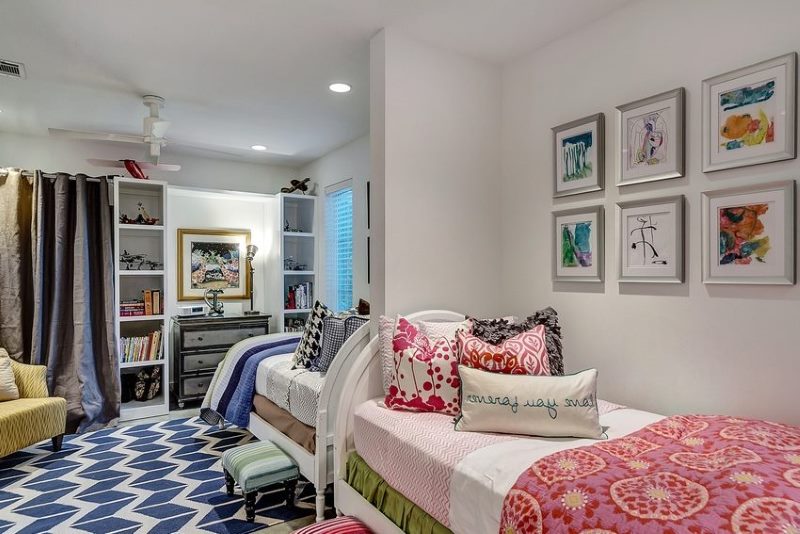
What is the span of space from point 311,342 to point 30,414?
79.2 inches

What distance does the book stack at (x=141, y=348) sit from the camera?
446 cm

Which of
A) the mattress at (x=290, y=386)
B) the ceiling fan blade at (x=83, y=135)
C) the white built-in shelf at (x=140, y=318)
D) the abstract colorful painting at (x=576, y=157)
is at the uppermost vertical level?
the ceiling fan blade at (x=83, y=135)

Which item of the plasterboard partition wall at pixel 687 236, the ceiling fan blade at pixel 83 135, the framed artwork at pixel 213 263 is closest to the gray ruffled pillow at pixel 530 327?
the plasterboard partition wall at pixel 687 236

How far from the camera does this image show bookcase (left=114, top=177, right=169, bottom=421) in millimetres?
4449

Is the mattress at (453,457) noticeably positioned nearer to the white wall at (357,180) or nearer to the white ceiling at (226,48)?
the white ceiling at (226,48)

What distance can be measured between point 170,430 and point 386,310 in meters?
2.70

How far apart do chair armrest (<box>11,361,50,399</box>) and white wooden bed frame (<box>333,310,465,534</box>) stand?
2716 millimetres

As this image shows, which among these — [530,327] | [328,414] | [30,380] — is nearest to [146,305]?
[30,380]

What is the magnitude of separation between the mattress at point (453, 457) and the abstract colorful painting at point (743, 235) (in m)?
0.75

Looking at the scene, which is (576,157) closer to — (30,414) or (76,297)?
(30,414)

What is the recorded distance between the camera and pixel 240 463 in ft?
8.80

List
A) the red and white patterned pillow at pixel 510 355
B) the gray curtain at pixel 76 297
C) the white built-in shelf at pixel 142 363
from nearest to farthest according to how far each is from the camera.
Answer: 1. the red and white patterned pillow at pixel 510 355
2. the gray curtain at pixel 76 297
3. the white built-in shelf at pixel 142 363

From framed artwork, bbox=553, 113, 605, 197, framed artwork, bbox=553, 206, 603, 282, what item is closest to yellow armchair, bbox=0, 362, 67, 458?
framed artwork, bbox=553, 206, 603, 282

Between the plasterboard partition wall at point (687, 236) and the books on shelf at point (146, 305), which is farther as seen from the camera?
the books on shelf at point (146, 305)
